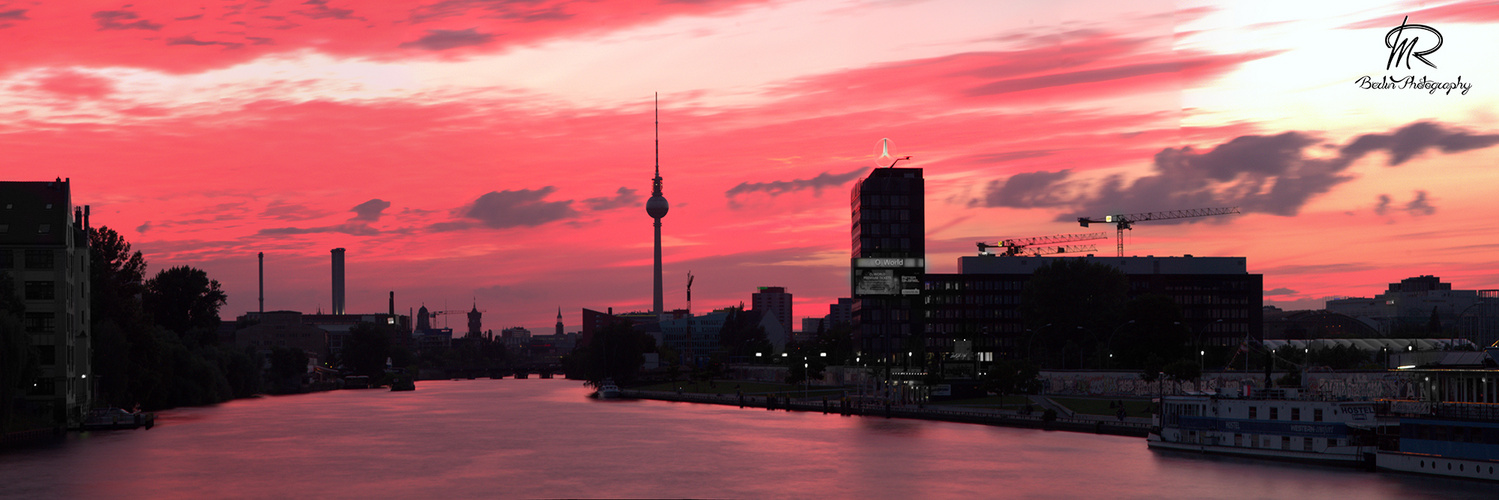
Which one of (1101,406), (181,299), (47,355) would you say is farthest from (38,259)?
(1101,406)

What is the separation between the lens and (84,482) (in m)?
78.5

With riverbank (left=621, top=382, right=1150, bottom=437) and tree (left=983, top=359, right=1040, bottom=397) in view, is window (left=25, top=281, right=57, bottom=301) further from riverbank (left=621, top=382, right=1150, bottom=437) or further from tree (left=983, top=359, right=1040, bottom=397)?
tree (left=983, top=359, right=1040, bottom=397)

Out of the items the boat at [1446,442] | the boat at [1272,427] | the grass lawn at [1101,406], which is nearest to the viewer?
the boat at [1446,442]

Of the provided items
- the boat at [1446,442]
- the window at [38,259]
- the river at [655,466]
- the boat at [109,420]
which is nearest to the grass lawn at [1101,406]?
the river at [655,466]

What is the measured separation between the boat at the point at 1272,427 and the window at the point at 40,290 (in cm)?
9712

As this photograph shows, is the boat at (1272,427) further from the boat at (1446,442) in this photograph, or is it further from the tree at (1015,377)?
the tree at (1015,377)

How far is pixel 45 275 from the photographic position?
374ft

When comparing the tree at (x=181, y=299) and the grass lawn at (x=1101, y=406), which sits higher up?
the tree at (x=181, y=299)

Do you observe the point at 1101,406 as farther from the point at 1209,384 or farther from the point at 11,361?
the point at 11,361

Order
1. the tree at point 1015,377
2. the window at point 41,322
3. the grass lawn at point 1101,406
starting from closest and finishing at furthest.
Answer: the window at point 41,322 < the grass lawn at point 1101,406 < the tree at point 1015,377

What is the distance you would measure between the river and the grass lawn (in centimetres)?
1399

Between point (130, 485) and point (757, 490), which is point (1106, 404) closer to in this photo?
point (757, 490)

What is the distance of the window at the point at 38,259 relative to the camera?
11400 cm

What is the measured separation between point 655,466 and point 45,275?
61.9 m
